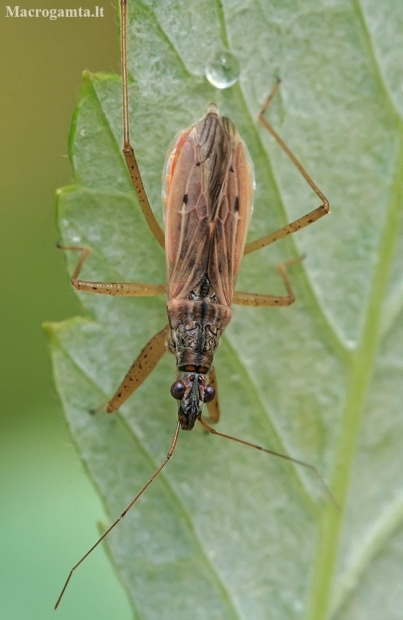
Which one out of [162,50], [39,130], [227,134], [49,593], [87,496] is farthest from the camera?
[39,130]

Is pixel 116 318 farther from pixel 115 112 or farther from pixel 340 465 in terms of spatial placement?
pixel 340 465

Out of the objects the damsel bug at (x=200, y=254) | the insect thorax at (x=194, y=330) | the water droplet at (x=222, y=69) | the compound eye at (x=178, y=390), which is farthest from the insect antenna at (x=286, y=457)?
the water droplet at (x=222, y=69)

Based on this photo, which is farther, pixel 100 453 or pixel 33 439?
pixel 33 439

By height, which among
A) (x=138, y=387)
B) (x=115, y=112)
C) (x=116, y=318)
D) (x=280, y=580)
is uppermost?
(x=115, y=112)

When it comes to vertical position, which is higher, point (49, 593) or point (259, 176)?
point (259, 176)

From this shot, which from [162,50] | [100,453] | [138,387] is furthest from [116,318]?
[162,50]

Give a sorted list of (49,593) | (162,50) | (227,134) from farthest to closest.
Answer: (49,593)
(227,134)
(162,50)
